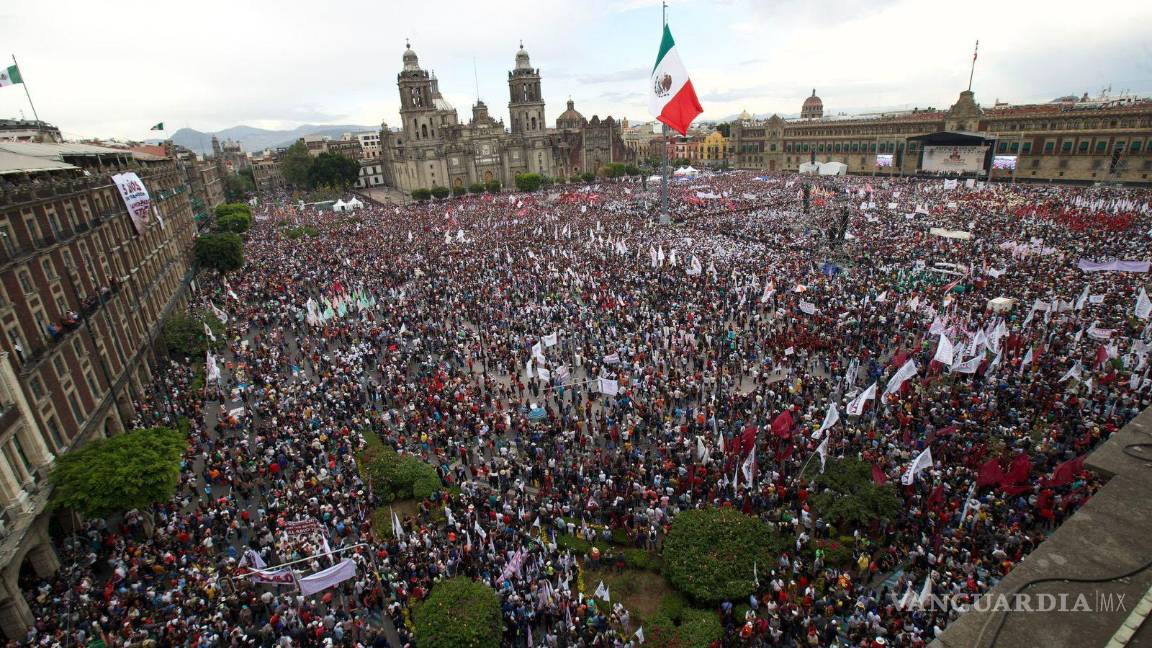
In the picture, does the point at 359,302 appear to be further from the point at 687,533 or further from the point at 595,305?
the point at 687,533

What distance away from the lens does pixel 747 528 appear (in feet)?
46.4

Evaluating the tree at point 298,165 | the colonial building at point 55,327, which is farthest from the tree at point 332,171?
the colonial building at point 55,327

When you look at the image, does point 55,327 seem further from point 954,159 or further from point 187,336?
point 954,159

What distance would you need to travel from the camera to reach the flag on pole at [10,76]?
24.3 meters

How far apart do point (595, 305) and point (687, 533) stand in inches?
726

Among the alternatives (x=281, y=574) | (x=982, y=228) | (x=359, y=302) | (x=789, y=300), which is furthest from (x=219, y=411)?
(x=982, y=228)

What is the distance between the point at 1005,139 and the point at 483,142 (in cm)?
A: 7836

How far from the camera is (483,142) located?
98875mm

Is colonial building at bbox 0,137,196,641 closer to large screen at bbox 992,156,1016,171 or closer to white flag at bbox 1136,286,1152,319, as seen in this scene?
white flag at bbox 1136,286,1152,319

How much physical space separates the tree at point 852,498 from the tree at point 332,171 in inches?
4181

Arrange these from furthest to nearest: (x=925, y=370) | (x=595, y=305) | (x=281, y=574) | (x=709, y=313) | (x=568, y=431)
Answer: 1. (x=595, y=305)
2. (x=709, y=313)
3. (x=925, y=370)
4. (x=568, y=431)
5. (x=281, y=574)

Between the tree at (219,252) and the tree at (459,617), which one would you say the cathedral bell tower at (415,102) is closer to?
the tree at (219,252)

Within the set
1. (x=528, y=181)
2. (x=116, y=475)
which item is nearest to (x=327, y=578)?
(x=116, y=475)

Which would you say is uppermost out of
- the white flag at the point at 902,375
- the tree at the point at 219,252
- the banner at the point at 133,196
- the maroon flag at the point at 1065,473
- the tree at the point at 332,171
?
the banner at the point at 133,196
